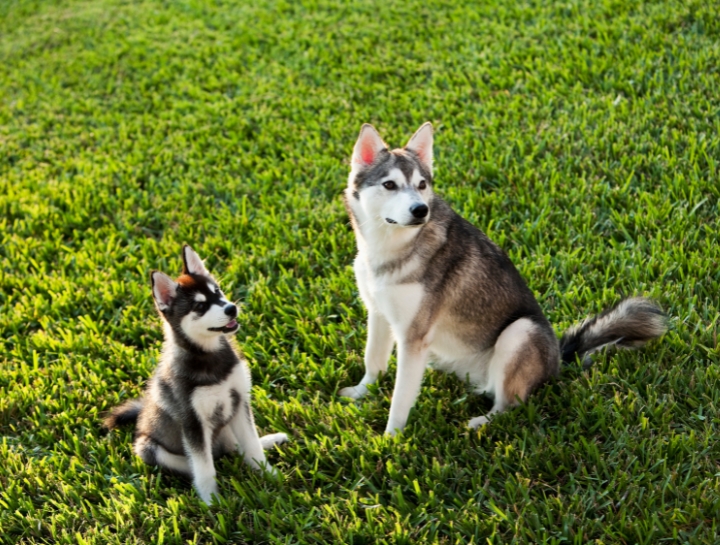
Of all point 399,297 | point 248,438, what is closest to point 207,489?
point 248,438

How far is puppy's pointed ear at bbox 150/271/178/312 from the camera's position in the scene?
3811 mm

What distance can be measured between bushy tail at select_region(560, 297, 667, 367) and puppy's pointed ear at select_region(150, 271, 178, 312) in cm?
234

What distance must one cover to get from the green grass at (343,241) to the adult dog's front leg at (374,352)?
103 mm

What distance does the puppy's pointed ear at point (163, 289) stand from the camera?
3811 mm

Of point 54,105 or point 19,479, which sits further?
point 54,105

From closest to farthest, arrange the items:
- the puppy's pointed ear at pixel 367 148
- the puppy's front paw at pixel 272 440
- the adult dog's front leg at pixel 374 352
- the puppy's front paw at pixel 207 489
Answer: the puppy's front paw at pixel 207 489 < the puppy's pointed ear at pixel 367 148 < the puppy's front paw at pixel 272 440 < the adult dog's front leg at pixel 374 352

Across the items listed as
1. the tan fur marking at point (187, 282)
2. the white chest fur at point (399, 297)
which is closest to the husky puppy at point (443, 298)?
the white chest fur at point (399, 297)

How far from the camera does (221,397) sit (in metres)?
3.92

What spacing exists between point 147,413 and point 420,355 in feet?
5.16

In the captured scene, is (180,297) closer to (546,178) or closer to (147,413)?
(147,413)

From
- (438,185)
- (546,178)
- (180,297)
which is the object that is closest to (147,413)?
(180,297)

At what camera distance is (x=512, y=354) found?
416 cm

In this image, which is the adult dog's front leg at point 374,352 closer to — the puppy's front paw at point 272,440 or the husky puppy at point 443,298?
the husky puppy at point 443,298

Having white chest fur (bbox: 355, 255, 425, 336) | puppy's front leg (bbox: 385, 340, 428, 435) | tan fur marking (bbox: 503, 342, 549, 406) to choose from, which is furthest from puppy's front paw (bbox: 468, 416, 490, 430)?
white chest fur (bbox: 355, 255, 425, 336)
